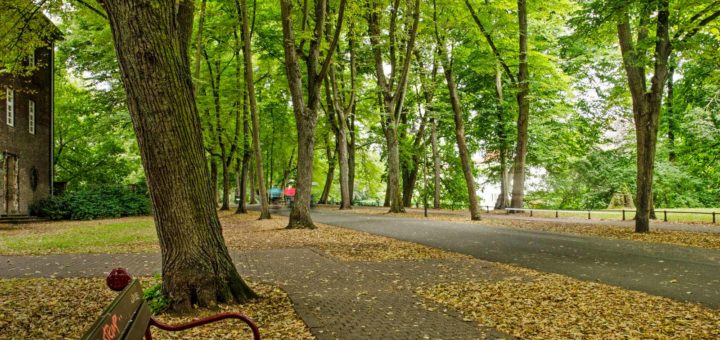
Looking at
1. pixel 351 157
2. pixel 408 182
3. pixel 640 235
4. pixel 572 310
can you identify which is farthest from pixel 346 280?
pixel 408 182

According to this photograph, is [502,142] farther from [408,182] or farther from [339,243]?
[339,243]

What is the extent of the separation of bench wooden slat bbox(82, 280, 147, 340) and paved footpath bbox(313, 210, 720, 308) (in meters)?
7.22

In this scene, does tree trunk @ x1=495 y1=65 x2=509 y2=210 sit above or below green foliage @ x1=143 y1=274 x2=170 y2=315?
above

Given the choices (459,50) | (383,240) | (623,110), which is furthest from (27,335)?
(623,110)

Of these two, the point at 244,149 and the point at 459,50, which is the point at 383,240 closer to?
the point at 459,50

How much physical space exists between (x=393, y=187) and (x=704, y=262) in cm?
1821

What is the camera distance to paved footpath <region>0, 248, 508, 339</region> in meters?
5.89

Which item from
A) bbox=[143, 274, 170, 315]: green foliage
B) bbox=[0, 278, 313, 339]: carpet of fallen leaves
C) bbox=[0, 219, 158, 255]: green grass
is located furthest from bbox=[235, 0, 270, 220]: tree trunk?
bbox=[143, 274, 170, 315]: green foliage

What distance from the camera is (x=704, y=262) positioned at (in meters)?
10.7

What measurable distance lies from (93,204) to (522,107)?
74.9 ft

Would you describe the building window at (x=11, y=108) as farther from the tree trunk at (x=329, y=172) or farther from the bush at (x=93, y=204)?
the tree trunk at (x=329, y=172)

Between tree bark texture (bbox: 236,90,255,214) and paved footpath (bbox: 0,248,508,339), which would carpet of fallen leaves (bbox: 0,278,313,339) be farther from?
tree bark texture (bbox: 236,90,255,214)

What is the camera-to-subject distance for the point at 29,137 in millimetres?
26359

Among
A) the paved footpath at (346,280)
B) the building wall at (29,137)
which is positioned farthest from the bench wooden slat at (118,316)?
the building wall at (29,137)
